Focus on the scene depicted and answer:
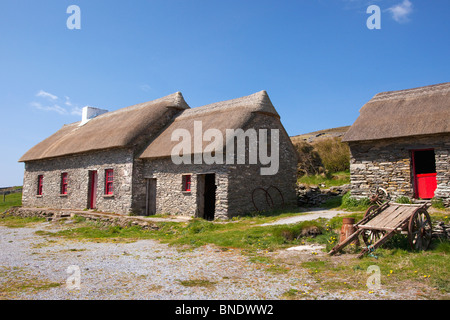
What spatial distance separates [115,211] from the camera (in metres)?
18.1

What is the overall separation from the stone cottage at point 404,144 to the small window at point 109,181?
1233cm

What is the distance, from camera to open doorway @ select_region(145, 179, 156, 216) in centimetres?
1766

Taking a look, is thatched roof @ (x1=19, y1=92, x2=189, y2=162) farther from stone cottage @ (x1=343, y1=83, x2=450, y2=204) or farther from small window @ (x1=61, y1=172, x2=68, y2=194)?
stone cottage @ (x1=343, y1=83, x2=450, y2=204)

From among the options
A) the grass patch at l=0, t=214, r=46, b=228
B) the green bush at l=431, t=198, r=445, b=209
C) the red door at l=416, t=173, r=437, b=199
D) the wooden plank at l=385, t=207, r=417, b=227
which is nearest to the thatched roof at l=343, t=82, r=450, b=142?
the red door at l=416, t=173, r=437, b=199

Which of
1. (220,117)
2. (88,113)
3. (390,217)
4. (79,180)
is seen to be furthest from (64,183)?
(390,217)

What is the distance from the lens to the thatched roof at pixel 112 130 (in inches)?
719

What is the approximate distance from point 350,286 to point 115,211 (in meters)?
14.8

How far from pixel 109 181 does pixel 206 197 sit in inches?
224

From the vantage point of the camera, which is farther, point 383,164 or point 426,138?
point 383,164

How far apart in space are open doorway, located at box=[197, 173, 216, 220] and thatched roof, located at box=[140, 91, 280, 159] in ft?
5.47

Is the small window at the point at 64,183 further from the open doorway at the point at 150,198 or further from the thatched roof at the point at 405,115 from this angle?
the thatched roof at the point at 405,115

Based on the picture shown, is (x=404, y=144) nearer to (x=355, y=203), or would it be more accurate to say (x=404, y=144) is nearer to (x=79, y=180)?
(x=355, y=203)
